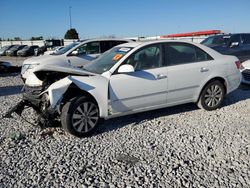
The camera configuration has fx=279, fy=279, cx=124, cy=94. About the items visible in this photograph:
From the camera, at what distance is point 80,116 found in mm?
4605

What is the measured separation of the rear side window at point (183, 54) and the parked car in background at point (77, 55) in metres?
4.45

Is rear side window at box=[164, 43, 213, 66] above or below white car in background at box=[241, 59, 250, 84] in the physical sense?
above

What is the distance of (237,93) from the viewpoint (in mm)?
7750

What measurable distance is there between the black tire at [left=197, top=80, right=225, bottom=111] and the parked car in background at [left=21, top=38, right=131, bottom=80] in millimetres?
4783

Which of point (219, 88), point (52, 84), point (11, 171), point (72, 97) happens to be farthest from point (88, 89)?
point (219, 88)

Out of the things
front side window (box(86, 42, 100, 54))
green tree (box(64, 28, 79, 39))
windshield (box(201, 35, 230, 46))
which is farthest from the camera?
green tree (box(64, 28, 79, 39))

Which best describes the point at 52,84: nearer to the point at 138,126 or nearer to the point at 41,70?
the point at 41,70

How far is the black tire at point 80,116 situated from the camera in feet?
14.8

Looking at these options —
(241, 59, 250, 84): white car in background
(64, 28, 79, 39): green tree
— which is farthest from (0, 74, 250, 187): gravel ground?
(64, 28, 79, 39): green tree

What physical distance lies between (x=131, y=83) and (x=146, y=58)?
652 millimetres

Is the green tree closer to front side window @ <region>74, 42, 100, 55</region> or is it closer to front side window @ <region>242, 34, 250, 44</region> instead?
front side window @ <region>242, 34, 250, 44</region>

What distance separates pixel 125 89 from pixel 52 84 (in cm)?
125

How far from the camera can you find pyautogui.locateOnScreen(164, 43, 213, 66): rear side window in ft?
18.0

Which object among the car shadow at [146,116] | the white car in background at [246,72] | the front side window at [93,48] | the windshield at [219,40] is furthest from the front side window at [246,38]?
the front side window at [93,48]
